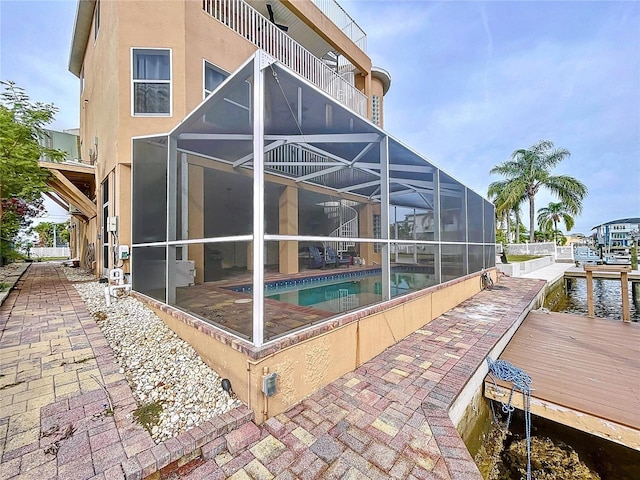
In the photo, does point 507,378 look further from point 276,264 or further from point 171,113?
point 171,113

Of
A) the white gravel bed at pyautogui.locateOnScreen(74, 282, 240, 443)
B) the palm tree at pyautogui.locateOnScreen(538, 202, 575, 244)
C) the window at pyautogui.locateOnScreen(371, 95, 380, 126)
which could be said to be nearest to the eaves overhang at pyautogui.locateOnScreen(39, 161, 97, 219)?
the white gravel bed at pyautogui.locateOnScreen(74, 282, 240, 443)

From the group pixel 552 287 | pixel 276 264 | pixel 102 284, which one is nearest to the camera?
pixel 102 284

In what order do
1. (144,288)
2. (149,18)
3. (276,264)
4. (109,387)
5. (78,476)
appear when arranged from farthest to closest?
1. (276,264)
2. (149,18)
3. (144,288)
4. (109,387)
5. (78,476)

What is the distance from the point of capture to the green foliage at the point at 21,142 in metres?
6.13

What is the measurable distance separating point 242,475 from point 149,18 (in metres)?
8.92

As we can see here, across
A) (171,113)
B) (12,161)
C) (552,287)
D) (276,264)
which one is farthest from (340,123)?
(552,287)

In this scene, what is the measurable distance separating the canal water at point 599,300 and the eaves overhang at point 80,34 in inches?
758

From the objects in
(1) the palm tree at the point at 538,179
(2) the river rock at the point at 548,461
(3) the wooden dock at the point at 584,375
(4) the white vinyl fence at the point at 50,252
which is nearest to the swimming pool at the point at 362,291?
(3) the wooden dock at the point at 584,375

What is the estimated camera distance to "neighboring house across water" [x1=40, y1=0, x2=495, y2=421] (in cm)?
288

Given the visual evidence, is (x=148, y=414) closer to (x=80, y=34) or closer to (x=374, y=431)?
(x=374, y=431)

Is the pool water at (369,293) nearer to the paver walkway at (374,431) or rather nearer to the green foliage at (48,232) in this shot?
the paver walkway at (374,431)

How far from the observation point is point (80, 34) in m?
10.4

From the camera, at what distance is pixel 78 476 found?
167 centimetres

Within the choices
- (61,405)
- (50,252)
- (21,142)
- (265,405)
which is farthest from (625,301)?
(50,252)
